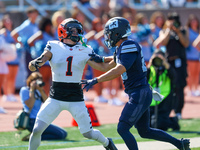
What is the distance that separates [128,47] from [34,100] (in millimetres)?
2680

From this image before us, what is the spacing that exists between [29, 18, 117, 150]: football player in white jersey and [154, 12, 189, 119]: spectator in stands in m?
4.61

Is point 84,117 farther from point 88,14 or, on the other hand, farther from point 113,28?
point 88,14

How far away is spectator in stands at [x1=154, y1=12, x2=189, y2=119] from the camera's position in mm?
10445

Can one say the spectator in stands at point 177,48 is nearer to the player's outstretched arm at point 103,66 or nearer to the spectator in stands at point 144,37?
the spectator in stands at point 144,37

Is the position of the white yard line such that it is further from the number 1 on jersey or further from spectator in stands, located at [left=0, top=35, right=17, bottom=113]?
spectator in stands, located at [left=0, top=35, right=17, bottom=113]

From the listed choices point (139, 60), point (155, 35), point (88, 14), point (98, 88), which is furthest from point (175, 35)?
point (88, 14)

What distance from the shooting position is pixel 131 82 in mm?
6070

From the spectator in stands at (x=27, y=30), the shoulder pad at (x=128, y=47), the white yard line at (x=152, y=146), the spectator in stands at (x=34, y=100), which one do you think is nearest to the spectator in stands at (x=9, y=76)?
the spectator in stands at (x=27, y=30)

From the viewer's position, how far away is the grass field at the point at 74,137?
7.51m

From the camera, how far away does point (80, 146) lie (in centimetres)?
748

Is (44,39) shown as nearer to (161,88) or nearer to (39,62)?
(161,88)

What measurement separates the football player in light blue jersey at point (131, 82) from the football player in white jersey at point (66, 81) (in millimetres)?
293

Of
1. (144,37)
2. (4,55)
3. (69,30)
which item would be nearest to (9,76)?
(4,55)

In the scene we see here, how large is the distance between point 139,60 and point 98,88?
7201mm
